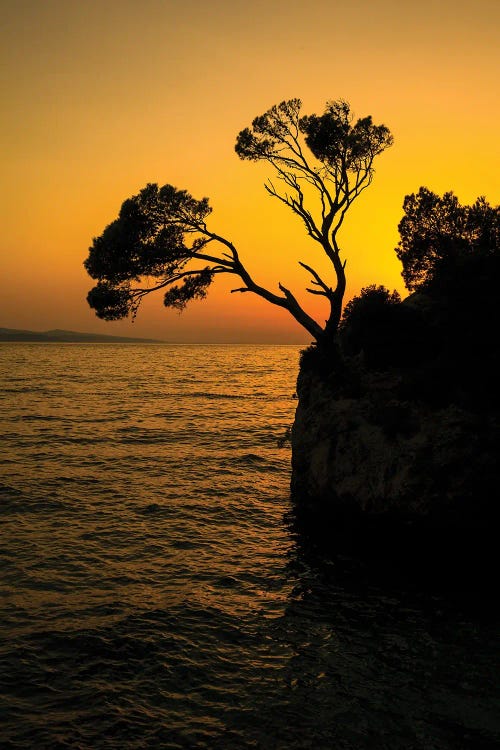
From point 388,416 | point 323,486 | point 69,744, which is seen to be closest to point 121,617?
point 69,744

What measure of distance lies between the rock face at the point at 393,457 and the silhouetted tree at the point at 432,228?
1390 cm

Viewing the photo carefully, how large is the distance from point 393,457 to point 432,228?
21256mm

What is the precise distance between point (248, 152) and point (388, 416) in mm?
16902

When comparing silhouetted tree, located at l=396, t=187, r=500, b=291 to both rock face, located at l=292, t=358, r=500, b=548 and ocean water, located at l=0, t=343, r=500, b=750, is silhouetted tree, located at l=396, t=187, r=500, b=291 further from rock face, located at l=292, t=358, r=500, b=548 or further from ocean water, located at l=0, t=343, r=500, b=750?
ocean water, located at l=0, t=343, r=500, b=750

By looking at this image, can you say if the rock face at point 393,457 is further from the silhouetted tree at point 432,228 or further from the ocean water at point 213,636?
the silhouetted tree at point 432,228

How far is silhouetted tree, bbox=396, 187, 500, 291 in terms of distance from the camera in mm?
29438

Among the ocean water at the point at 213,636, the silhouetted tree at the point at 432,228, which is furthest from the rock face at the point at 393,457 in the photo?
the silhouetted tree at the point at 432,228

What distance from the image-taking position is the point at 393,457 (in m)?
14.7

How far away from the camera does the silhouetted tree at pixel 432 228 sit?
96.6 ft

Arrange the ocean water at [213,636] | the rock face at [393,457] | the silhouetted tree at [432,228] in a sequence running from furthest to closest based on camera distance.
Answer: the silhouetted tree at [432,228] < the rock face at [393,457] < the ocean water at [213,636]

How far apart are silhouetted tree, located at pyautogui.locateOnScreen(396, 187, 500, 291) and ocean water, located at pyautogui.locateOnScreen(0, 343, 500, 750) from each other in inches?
734

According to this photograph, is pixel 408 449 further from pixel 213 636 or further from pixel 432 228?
pixel 432 228

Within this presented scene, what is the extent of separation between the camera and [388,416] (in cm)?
1562

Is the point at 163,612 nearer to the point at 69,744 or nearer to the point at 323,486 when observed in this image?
the point at 69,744
